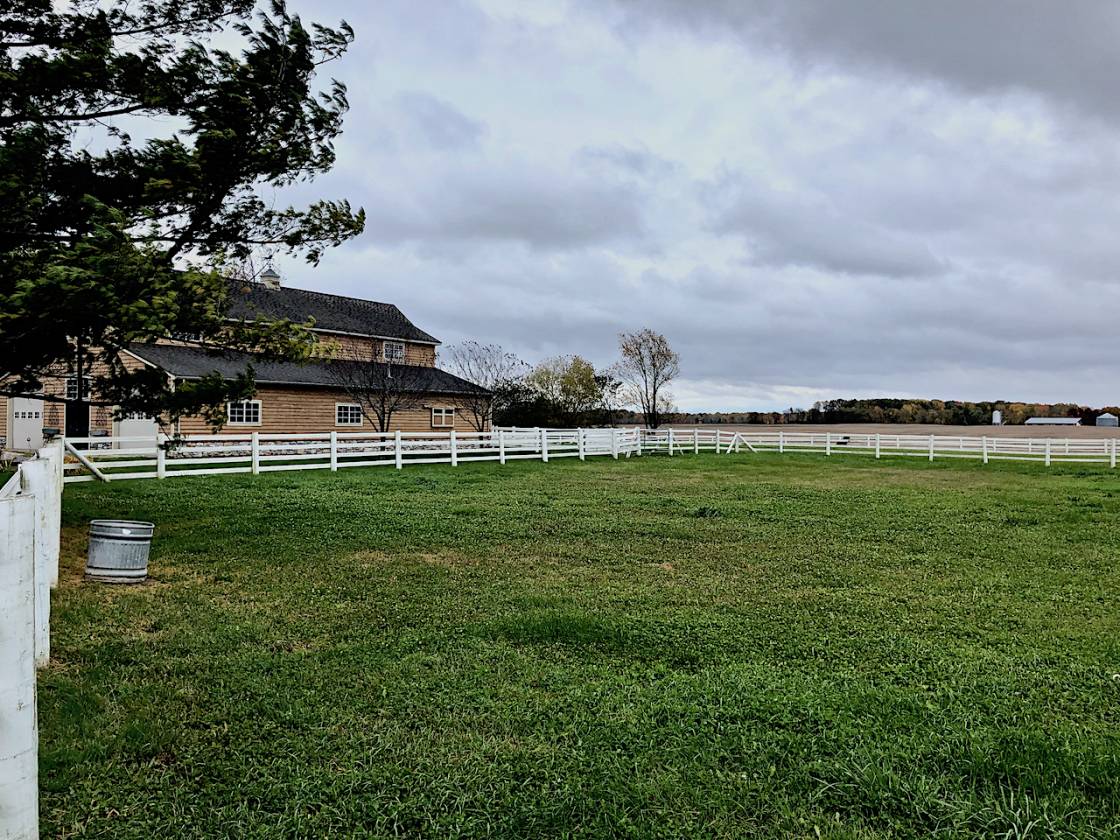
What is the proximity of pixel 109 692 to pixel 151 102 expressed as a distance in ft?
24.6

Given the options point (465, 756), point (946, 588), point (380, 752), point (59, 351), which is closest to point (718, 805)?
point (465, 756)

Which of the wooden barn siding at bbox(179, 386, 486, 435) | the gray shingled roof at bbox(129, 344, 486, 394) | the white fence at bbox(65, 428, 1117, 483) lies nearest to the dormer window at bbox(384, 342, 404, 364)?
the gray shingled roof at bbox(129, 344, 486, 394)

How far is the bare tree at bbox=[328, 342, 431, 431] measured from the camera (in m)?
31.0

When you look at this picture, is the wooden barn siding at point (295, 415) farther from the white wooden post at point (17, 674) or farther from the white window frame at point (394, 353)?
the white wooden post at point (17, 674)

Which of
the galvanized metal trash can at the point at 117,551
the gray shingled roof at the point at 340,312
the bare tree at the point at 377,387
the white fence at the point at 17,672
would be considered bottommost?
the galvanized metal trash can at the point at 117,551

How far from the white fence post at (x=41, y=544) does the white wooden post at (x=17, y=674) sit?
1942 mm

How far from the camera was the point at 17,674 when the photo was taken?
2250mm

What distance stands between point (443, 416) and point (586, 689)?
31.6m

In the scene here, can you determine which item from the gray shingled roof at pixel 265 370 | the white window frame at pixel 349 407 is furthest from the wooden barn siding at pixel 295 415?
the gray shingled roof at pixel 265 370

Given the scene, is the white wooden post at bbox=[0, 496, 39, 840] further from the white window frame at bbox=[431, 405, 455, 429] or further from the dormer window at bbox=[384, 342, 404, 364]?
the dormer window at bbox=[384, 342, 404, 364]

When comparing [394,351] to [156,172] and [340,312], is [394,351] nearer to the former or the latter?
[340,312]

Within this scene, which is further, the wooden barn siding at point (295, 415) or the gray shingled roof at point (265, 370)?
the wooden barn siding at point (295, 415)

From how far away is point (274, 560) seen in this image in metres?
8.19

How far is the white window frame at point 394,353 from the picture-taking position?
36375 millimetres
